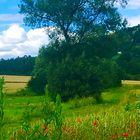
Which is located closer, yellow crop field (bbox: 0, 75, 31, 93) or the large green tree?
the large green tree

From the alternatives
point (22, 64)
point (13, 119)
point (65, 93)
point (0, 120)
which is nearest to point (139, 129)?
point (0, 120)

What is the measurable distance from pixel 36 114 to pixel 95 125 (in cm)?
1833

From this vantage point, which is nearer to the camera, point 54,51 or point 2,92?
point 2,92

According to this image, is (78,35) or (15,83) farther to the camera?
(15,83)

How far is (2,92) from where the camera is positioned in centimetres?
633

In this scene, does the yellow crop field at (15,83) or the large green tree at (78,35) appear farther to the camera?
the yellow crop field at (15,83)

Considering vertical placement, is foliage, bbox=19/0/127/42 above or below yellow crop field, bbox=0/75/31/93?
above

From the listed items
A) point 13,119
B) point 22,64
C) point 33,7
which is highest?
point 33,7

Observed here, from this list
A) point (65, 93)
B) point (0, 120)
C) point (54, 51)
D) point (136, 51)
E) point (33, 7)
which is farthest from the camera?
point (136, 51)

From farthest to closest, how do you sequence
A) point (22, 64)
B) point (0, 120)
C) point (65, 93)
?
point (22, 64)
point (65, 93)
point (0, 120)

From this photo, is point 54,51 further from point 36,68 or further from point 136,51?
point 136,51

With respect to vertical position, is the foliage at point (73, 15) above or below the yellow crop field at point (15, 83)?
above

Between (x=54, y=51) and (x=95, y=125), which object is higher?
(x=54, y=51)

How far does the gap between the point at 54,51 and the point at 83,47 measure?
311cm
